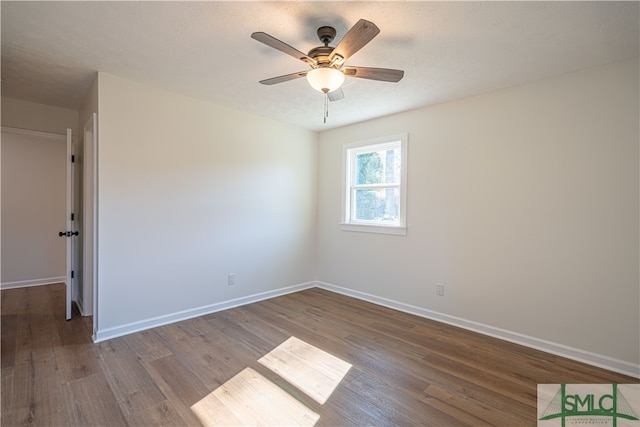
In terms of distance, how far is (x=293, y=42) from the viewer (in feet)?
7.08

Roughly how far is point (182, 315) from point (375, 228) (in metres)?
2.50

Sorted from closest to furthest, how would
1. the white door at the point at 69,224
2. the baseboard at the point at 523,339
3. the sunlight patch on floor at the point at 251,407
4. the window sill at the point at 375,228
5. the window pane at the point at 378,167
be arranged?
the sunlight patch on floor at the point at 251,407, the baseboard at the point at 523,339, the white door at the point at 69,224, the window sill at the point at 375,228, the window pane at the point at 378,167

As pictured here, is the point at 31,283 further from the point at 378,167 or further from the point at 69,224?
the point at 378,167

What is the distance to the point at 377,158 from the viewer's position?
409 centimetres

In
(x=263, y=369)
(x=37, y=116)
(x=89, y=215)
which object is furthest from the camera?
(x=37, y=116)

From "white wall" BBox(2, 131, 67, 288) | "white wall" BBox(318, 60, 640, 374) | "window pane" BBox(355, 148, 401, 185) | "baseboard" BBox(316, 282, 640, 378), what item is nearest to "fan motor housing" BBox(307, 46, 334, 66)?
"white wall" BBox(318, 60, 640, 374)

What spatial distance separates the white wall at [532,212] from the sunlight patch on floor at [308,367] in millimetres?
1525

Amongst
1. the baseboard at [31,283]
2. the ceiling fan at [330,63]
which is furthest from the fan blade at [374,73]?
the baseboard at [31,283]

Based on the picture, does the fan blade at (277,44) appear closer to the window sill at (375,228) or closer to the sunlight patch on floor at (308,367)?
the sunlight patch on floor at (308,367)

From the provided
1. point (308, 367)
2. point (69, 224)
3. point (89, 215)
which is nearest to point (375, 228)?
point (308, 367)

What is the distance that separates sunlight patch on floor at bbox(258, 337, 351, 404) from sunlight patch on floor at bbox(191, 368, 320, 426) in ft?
0.51

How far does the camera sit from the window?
3754 mm

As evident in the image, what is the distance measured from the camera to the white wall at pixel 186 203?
2.84 meters
